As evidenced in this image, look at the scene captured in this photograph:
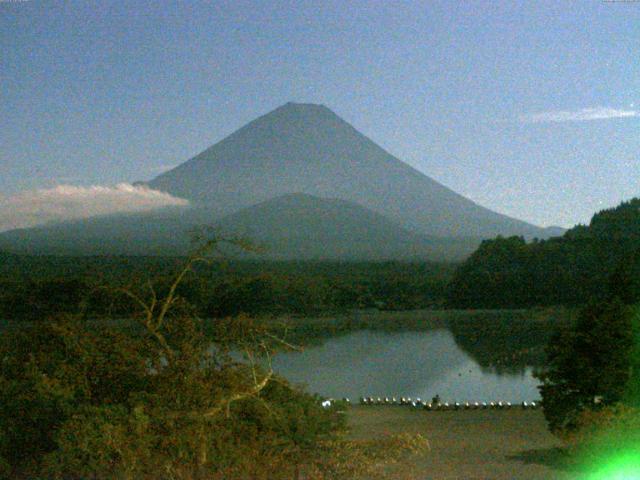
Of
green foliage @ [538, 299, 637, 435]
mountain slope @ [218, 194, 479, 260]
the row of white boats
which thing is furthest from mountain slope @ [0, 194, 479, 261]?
green foliage @ [538, 299, 637, 435]

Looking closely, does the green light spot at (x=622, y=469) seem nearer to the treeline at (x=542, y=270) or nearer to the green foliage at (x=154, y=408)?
the green foliage at (x=154, y=408)

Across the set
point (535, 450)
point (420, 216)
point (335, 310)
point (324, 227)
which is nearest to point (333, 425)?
A: point (535, 450)

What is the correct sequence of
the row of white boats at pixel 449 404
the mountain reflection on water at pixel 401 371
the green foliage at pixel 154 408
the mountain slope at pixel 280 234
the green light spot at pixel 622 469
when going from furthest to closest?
the mountain slope at pixel 280 234 < the mountain reflection on water at pixel 401 371 < the row of white boats at pixel 449 404 < the green light spot at pixel 622 469 < the green foliage at pixel 154 408

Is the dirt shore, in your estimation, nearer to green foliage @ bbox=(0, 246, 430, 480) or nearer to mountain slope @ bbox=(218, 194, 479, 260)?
green foliage @ bbox=(0, 246, 430, 480)

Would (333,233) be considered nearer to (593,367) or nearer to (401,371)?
(401,371)

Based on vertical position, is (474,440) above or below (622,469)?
below

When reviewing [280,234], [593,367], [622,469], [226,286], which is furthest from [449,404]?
[280,234]

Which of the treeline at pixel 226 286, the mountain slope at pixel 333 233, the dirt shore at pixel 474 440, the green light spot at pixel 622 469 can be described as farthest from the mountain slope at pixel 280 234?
the green light spot at pixel 622 469
